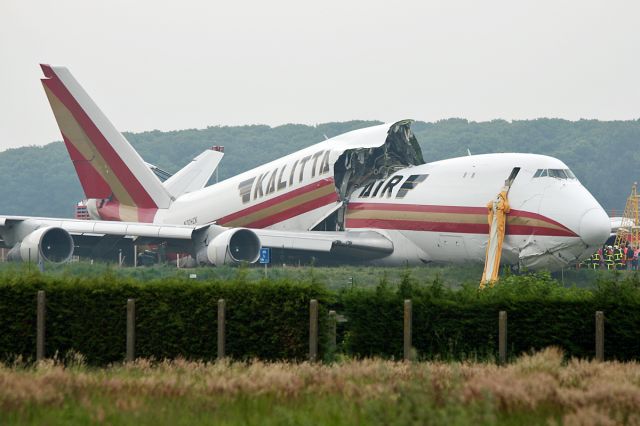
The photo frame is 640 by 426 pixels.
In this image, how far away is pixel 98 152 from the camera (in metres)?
54.6

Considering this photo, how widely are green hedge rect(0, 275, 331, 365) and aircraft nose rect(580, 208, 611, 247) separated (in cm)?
2031

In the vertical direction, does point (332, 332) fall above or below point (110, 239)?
below

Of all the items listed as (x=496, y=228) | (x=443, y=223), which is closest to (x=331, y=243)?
Answer: (x=443, y=223)

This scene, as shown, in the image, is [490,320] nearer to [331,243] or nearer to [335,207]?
[331,243]

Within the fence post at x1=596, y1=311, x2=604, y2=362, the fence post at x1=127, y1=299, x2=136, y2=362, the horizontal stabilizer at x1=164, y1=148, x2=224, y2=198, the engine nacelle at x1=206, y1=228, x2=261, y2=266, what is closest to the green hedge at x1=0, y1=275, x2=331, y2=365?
the fence post at x1=127, y1=299, x2=136, y2=362

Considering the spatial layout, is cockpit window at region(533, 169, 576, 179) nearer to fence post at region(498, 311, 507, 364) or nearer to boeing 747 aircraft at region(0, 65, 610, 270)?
boeing 747 aircraft at region(0, 65, 610, 270)

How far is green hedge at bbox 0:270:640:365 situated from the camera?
20.7 metres

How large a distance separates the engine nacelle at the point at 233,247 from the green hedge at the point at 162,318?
83.3 ft

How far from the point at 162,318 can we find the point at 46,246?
92.6 feet

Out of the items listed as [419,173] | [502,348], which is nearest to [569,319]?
[502,348]

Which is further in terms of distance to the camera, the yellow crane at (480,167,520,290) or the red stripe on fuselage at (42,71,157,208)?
the red stripe on fuselage at (42,71,157,208)

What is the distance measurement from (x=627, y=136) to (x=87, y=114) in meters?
135

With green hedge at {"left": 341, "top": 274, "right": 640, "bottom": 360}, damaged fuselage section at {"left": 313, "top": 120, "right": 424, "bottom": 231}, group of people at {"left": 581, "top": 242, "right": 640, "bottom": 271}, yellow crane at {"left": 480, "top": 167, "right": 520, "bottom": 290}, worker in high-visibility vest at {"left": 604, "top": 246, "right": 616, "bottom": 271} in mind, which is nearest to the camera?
green hedge at {"left": 341, "top": 274, "right": 640, "bottom": 360}

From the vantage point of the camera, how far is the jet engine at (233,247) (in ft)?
155
